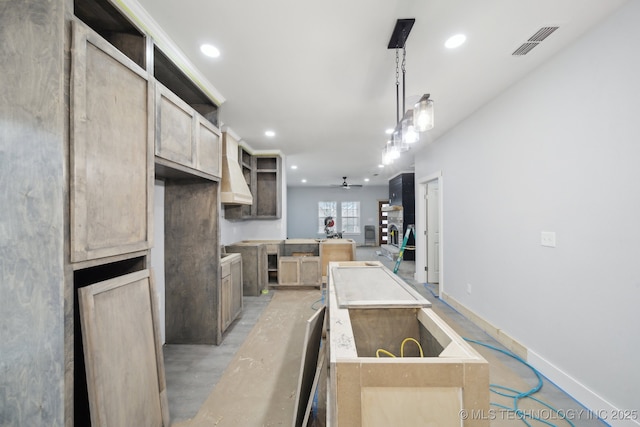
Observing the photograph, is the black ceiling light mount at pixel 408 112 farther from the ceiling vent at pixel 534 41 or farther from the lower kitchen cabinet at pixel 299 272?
the lower kitchen cabinet at pixel 299 272

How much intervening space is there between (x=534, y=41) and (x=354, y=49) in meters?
1.33

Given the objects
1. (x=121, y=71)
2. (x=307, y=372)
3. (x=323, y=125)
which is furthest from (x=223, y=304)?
(x=323, y=125)

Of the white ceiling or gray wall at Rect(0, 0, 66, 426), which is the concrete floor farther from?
the white ceiling

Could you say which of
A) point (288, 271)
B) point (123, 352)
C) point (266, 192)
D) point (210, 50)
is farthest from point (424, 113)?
point (266, 192)

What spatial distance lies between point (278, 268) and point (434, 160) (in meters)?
3.41

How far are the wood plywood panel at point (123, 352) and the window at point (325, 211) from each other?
916 centimetres

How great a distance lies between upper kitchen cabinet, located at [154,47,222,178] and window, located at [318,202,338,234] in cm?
815

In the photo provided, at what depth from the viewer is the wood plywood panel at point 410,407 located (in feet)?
2.73

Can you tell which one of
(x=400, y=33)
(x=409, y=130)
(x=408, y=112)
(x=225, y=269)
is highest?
(x=400, y=33)

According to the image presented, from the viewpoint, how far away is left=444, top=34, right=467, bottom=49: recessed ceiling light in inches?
68.0

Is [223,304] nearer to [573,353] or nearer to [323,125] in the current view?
[323,125]

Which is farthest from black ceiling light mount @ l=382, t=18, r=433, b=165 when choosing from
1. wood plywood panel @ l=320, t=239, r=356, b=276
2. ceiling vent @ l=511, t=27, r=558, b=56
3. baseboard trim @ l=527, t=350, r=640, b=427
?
wood plywood panel @ l=320, t=239, r=356, b=276

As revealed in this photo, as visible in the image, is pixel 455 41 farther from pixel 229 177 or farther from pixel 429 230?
pixel 429 230

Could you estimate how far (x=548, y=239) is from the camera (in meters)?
2.05
